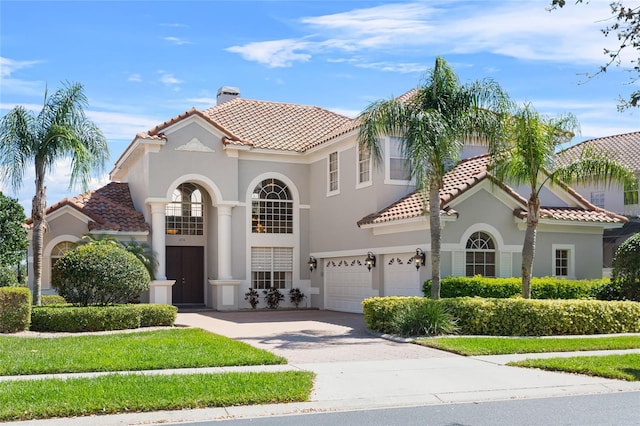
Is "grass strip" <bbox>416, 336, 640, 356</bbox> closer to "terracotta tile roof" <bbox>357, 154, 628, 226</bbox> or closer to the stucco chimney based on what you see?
"terracotta tile roof" <bbox>357, 154, 628, 226</bbox>

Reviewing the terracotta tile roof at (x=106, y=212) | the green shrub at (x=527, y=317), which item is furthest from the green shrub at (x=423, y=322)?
the terracotta tile roof at (x=106, y=212)

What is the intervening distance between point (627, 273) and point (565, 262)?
2.62 meters

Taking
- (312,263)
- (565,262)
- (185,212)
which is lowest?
(312,263)

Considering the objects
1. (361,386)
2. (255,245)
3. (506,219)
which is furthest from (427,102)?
(255,245)

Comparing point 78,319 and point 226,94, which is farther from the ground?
point 226,94

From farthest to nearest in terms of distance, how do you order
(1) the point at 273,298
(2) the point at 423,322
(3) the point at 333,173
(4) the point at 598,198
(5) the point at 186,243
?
1. (4) the point at 598,198
2. (5) the point at 186,243
3. (1) the point at 273,298
4. (3) the point at 333,173
5. (2) the point at 423,322

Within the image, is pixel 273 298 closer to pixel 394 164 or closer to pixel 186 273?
pixel 186 273

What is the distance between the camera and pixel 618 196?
35.9 m

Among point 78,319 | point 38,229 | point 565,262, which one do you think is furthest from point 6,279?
point 565,262

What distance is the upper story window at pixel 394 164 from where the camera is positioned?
23172mm

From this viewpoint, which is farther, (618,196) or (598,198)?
(598,198)

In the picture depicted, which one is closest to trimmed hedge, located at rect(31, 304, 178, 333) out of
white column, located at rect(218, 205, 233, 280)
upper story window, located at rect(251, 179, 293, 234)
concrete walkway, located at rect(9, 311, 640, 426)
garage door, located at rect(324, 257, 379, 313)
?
concrete walkway, located at rect(9, 311, 640, 426)

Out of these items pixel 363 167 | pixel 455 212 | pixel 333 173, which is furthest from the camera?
pixel 333 173

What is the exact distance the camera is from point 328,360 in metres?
13.2
